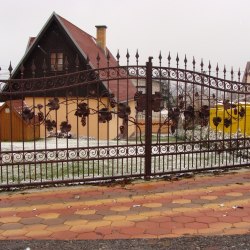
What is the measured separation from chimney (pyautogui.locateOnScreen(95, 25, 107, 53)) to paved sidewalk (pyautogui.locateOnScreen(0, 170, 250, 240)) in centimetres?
2171

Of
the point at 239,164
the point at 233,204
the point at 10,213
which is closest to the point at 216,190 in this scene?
the point at 233,204

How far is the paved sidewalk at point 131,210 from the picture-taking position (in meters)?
4.31

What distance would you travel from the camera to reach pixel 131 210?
5.05 m

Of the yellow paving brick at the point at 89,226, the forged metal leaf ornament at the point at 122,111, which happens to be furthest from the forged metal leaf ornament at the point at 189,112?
the yellow paving brick at the point at 89,226

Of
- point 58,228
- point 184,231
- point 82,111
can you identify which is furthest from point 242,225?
point 82,111

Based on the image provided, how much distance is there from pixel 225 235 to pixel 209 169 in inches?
116

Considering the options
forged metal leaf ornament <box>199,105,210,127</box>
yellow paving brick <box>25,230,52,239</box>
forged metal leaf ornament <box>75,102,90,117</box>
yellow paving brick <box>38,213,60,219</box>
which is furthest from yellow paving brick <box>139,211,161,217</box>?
forged metal leaf ornament <box>199,105,210,127</box>

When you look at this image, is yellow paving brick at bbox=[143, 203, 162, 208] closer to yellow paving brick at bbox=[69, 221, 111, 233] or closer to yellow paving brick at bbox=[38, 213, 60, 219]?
yellow paving brick at bbox=[69, 221, 111, 233]

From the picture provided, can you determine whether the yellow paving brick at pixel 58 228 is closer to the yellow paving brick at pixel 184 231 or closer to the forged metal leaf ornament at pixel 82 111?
the yellow paving brick at pixel 184 231

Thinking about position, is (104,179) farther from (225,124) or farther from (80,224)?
(225,124)

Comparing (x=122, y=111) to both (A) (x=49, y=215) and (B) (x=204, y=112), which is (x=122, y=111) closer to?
(B) (x=204, y=112)

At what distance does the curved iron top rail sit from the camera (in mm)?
6027

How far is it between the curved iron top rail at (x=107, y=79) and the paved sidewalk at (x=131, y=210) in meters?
1.65

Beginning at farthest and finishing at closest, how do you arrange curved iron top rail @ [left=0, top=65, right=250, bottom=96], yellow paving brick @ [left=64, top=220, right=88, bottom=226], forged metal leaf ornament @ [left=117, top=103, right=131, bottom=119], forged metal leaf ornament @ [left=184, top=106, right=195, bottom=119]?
forged metal leaf ornament @ [left=184, top=106, right=195, bottom=119] → forged metal leaf ornament @ [left=117, top=103, right=131, bottom=119] → curved iron top rail @ [left=0, top=65, right=250, bottom=96] → yellow paving brick @ [left=64, top=220, right=88, bottom=226]
